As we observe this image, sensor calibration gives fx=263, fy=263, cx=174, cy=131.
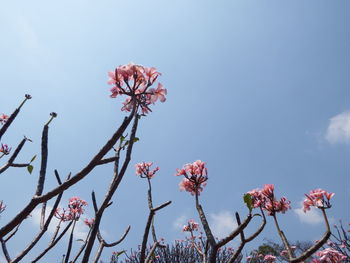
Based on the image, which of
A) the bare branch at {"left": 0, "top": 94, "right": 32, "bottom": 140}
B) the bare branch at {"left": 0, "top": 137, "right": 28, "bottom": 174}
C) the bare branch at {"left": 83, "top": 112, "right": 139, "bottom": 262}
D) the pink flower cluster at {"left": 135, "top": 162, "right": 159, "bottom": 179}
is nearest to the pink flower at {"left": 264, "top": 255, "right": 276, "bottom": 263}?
Result: the pink flower cluster at {"left": 135, "top": 162, "right": 159, "bottom": 179}

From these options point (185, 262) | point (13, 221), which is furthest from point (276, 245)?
point (13, 221)

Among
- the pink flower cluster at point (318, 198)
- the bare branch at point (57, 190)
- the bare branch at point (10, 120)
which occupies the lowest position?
the bare branch at point (57, 190)

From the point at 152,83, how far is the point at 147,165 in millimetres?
2958

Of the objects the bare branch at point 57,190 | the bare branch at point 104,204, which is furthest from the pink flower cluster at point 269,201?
the bare branch at point 57,190

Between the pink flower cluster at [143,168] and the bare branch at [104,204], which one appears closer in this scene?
the bare branch at [104,204]

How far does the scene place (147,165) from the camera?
4785 millimetres

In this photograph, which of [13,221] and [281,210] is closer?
[13,221]

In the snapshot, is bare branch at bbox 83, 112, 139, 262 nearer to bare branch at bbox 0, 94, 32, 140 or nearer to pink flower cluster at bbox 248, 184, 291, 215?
bare branch at bbox 0, 94, 32, 140

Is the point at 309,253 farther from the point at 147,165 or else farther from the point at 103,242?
the point at 147,165

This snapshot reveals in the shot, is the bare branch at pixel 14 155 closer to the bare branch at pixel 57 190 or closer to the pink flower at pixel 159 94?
the pink flower at pixel 159 94

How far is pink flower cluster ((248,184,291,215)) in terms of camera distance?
2.98 meters

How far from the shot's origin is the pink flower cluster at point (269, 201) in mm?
2981

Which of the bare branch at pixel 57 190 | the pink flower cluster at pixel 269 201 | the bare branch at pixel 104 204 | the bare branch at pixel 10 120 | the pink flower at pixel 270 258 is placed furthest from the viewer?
the pink flower at pixel 270 258

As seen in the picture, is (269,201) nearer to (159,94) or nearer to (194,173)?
(194,173)
